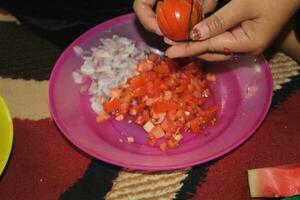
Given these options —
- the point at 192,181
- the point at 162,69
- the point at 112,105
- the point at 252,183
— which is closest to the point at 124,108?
the point at 112,105

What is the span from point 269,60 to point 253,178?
0.40 metres

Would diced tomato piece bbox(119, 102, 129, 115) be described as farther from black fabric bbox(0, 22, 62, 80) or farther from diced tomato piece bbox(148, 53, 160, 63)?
black fabric bbox(0, 22, 62, 80)

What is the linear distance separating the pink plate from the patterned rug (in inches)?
2.3

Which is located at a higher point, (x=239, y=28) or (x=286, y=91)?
(x=239, y=28)

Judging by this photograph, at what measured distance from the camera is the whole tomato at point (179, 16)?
908mm

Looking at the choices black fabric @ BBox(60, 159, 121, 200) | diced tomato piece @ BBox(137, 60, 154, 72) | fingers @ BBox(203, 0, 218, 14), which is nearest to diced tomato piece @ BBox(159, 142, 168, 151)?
black fabric @ BBox(60, 159, 121, 200)

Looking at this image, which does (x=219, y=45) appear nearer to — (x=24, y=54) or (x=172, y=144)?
(x=172, y=144)

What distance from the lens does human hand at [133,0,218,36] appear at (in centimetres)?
102

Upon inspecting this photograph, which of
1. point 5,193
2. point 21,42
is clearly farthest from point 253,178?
point 21,42

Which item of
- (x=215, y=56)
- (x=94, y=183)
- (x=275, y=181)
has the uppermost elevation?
(x=215, y=56)

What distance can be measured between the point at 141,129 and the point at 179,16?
1.02ft

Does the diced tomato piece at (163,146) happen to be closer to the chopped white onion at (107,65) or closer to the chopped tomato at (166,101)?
the chopped tomato at (166,101)

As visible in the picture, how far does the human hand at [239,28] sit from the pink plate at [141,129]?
0.15 m

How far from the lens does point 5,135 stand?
1030 mm
